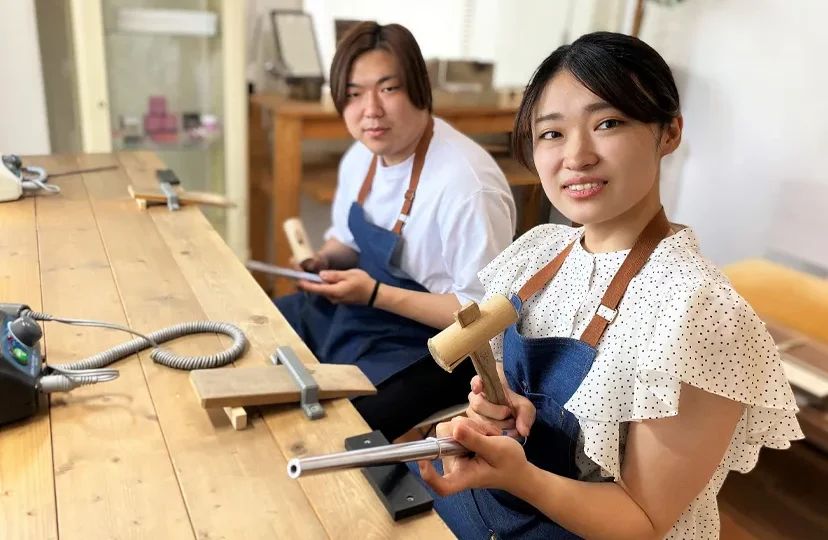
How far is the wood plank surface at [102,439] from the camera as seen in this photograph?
26.9 inches

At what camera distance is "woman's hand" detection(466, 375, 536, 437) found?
3.19ft

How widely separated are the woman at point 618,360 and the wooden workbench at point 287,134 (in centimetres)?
146

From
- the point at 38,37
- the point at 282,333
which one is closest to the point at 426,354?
the point at 282,333

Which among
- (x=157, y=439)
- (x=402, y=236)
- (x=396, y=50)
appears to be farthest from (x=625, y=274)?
(x=396, y=50)

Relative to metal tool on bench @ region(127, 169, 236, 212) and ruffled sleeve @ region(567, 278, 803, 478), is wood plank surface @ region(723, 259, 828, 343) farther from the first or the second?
metal tool on bench @ region(127, 169, 236, 212)

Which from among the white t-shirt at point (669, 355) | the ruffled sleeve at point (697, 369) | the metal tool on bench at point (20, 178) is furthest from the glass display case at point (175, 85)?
the ruffled sleeve at point (697, 369)

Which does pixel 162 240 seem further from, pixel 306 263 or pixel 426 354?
pixel 426 354

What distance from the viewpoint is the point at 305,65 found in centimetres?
283

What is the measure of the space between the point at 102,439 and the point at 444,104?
2.38 meters

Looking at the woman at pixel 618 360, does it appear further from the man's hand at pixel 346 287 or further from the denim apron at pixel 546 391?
the man's hand at pixel 346 287

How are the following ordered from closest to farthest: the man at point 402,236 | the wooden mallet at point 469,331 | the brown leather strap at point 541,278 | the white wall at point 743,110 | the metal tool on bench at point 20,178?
1. the wooden mallet at point 469,331
2. the brown leather strap at point 541,278
3. the man at point 402,236
4. the metal tool on bench at point 20,178
5. the white wall at point 743,110

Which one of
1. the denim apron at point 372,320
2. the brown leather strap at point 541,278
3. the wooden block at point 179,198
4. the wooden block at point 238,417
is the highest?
the brown leather strap at point 541,278

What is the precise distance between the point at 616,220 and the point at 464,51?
2.64m

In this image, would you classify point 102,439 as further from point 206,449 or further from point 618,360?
point 618,360
